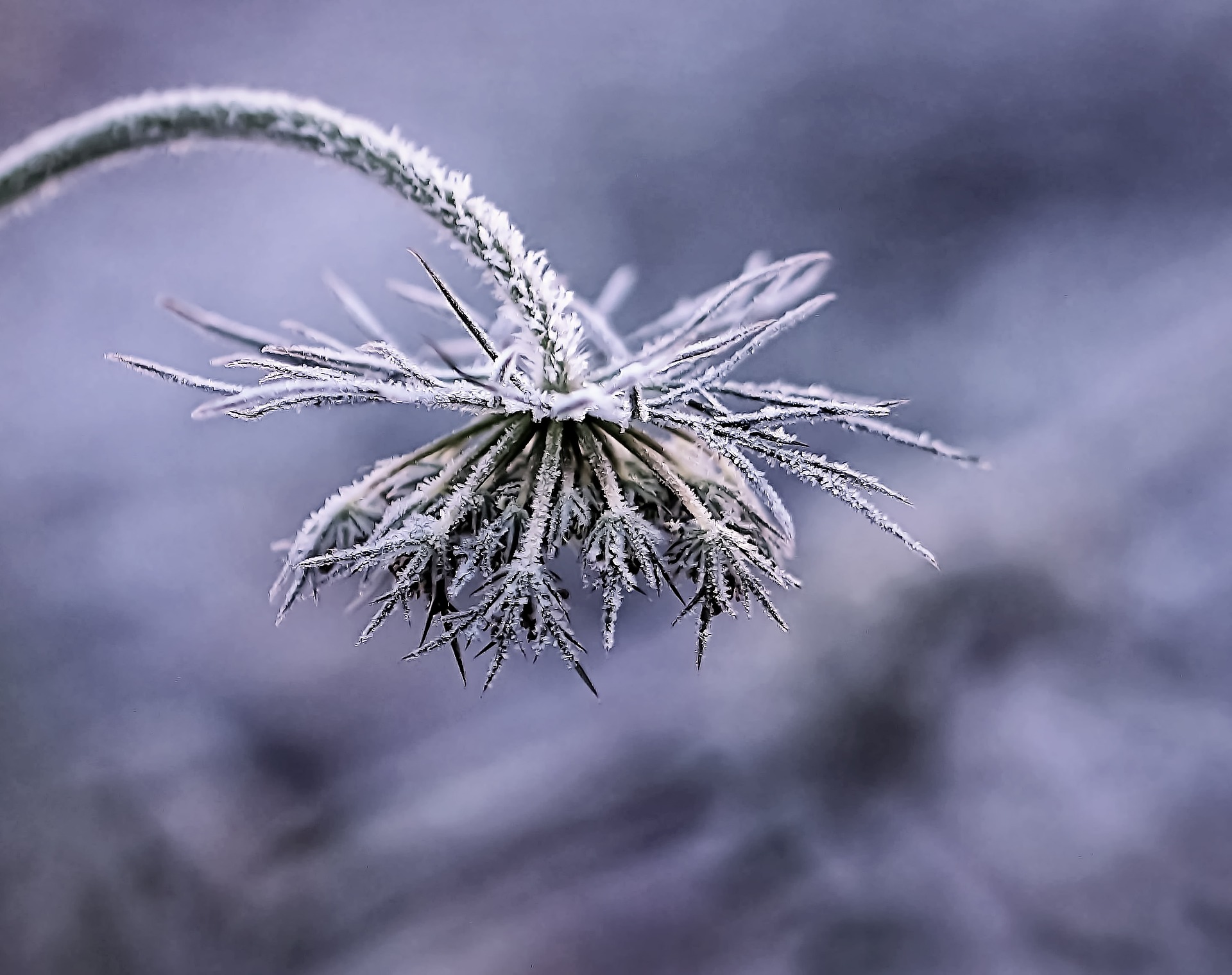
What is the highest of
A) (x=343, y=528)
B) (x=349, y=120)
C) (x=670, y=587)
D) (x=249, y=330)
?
(x=249, y=330)

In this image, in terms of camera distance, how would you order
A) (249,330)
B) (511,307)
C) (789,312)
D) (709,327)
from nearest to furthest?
(511,307)
(249,330)
(789,312)
(709,327)

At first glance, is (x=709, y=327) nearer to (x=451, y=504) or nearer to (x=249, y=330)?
(x=451, y=504)

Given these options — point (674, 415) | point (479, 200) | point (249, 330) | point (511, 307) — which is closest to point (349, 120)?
point (479, 200)

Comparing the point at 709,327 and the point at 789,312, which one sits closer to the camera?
the point at 789,312

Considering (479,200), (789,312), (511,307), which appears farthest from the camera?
(789,312)
